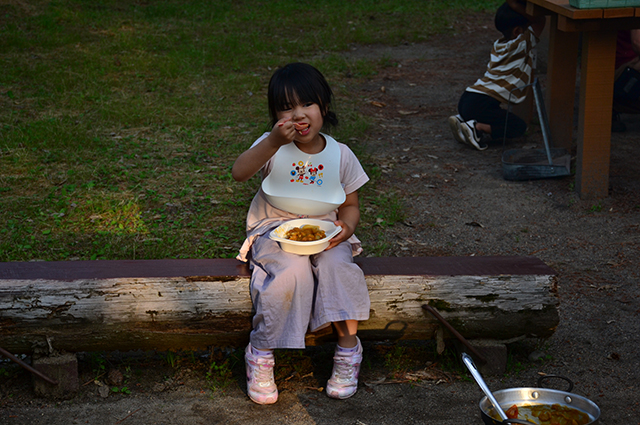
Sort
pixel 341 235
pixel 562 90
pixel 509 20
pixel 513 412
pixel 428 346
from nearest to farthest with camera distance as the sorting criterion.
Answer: pixel 513 412 → pixel 341 235 → pixel 428 346 → pixel 562 90 → pixel 509 20

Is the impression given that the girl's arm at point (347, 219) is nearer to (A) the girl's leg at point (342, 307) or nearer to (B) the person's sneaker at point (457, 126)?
(A) the girl's leg at point (342, 307)

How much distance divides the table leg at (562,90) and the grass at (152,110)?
5.59 feet

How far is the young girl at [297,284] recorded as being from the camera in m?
2.50

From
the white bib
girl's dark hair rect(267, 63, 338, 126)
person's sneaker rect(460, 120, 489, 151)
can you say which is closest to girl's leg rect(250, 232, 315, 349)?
the white bib

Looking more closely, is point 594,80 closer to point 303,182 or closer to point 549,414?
point 303,182

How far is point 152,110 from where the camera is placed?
21.9 ft

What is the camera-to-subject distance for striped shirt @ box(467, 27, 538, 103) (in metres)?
5.61

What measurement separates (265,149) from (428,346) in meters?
1.18

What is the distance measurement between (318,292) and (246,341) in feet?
1.34

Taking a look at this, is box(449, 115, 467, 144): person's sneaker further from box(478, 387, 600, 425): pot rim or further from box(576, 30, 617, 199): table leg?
box(478, 387, 600, 425): pot rim

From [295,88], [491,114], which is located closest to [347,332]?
[295,88]

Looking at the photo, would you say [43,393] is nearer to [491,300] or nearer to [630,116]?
[491,300]

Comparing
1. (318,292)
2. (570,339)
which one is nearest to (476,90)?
(570,339)

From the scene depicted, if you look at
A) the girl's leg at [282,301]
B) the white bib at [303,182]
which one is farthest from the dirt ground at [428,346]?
the white bib at [303,182]
